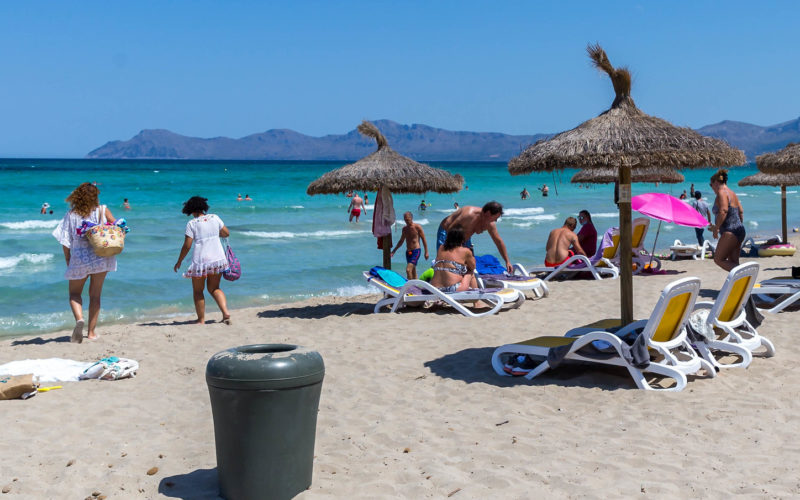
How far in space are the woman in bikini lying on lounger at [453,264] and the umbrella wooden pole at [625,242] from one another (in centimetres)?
266

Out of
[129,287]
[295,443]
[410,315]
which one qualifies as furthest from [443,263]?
[129,287]

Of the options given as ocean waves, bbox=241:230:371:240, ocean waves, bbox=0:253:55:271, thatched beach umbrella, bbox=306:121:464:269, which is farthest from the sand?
ocean waves, bbox=241:230:371:240

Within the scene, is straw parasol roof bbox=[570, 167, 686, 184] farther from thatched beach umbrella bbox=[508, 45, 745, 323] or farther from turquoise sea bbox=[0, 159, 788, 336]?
thatched beach umbrella bbox=[508, 45, 745, 323]

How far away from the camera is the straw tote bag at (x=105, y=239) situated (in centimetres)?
668

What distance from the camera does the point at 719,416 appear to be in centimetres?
446

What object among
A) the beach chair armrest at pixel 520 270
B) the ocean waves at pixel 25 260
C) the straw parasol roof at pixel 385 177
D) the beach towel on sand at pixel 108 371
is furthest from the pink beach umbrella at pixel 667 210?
Answer: the ocean waves at pixel 25 260

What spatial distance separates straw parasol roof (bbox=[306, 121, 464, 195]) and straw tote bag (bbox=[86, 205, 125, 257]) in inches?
107

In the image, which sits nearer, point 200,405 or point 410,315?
point 200,405

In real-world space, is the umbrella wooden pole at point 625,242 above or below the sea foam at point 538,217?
above

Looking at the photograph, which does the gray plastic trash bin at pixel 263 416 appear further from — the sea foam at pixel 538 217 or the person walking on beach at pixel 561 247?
the sea foam at pixel 538 217

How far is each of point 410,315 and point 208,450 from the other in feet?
13.6

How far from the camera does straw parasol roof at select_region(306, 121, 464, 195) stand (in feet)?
28.8

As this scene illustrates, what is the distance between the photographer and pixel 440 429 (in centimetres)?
446

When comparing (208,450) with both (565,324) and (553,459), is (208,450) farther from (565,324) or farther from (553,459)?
(565,324)
